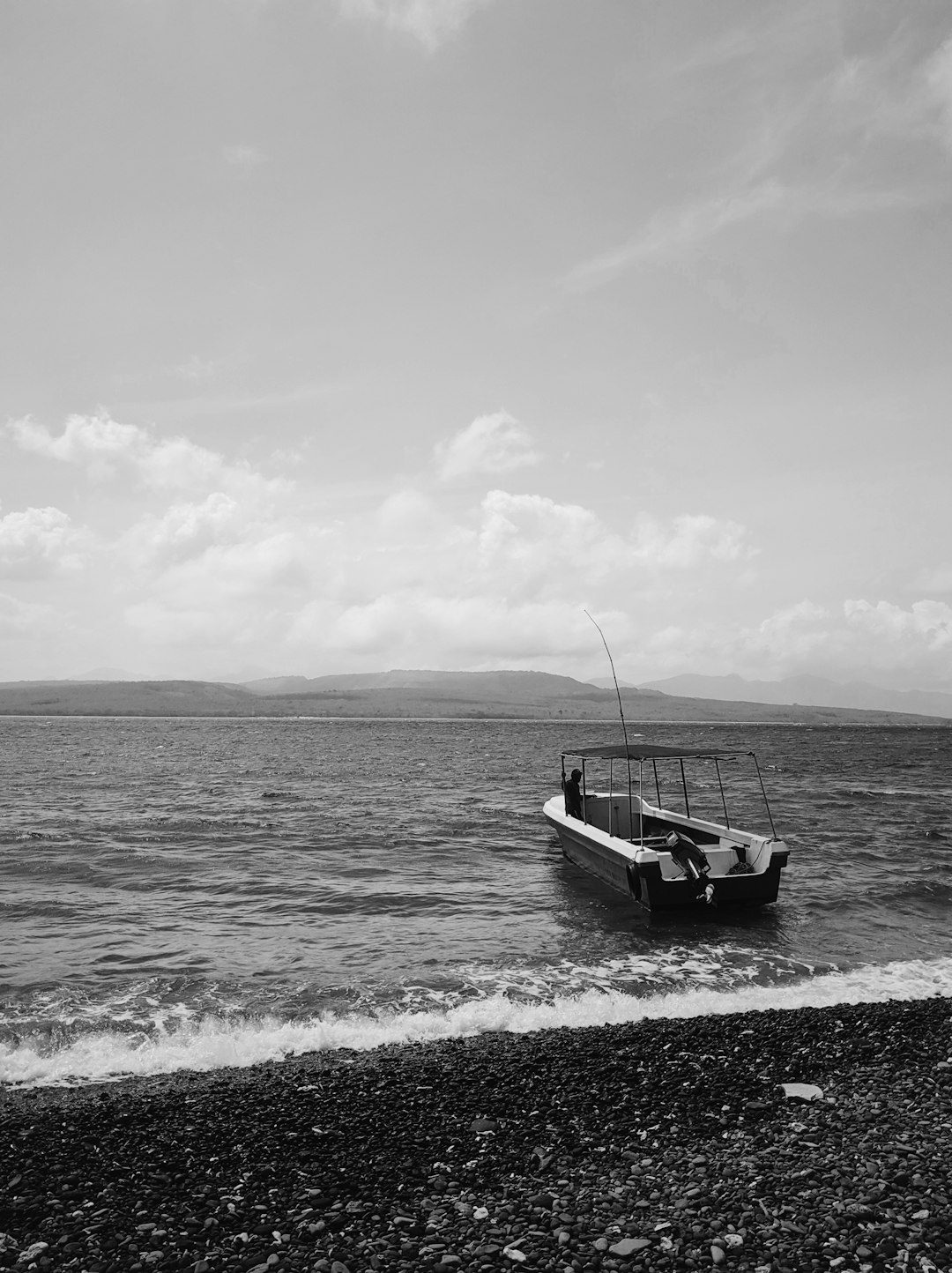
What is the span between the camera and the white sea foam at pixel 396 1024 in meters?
11.0

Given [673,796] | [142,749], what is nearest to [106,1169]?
[673,796]

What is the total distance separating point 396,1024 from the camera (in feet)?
40.6

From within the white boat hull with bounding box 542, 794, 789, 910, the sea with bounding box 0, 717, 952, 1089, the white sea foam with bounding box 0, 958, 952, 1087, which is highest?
the white boat hull with bounding box 542, 794, 789, 910

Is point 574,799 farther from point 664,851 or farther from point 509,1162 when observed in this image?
point 509,1162

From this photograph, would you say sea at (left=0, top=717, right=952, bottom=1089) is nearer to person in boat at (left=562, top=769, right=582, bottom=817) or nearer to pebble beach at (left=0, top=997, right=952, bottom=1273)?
person in boat at (left=562, top=769, right=582, bottom=817)

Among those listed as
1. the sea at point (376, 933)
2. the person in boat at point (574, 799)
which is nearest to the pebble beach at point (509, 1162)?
the sea at point (376, 933)

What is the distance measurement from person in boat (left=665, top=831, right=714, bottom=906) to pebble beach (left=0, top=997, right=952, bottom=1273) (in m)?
7.66

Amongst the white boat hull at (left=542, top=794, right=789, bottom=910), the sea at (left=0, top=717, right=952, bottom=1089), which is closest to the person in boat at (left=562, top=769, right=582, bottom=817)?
the white boat hull at (left=542, top=794, right=789, bottom=910)

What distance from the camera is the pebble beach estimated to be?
20.5 feet

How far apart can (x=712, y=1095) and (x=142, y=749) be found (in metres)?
84.4

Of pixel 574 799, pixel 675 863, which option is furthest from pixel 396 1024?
pixel 574 799

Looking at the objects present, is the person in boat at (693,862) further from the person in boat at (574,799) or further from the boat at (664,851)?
the person in boat at (574,799)

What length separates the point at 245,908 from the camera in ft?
64.4

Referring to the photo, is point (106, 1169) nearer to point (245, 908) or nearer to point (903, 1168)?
point (903, 1168)
